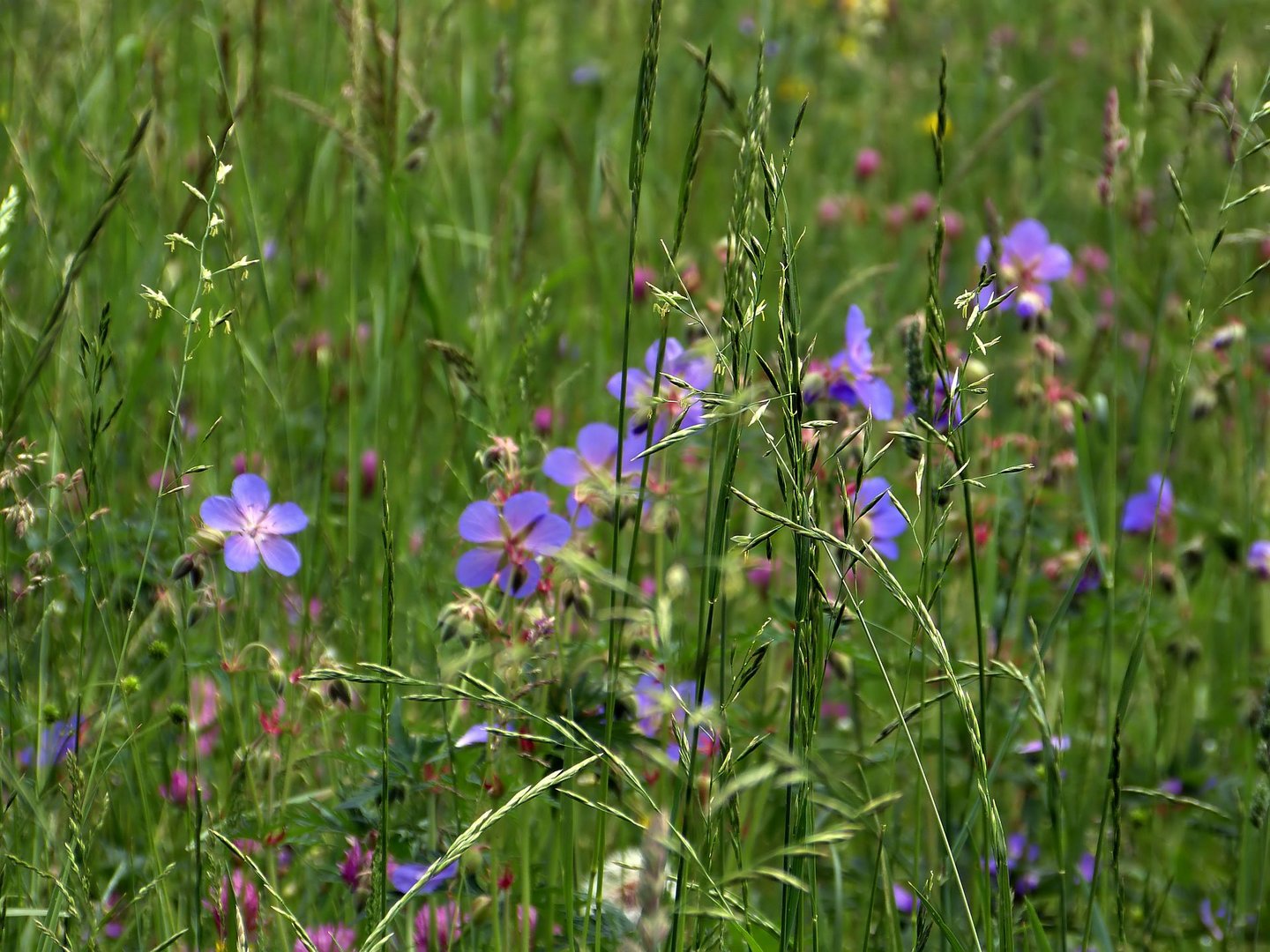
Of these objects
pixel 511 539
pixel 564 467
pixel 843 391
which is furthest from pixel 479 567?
pixel 843 391

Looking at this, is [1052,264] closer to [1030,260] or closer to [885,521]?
[1030,260]

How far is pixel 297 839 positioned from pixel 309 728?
0.38 feet

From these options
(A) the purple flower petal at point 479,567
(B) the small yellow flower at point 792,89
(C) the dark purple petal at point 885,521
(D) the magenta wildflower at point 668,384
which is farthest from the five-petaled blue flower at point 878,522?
(B) the small yellow flower at point 792,89

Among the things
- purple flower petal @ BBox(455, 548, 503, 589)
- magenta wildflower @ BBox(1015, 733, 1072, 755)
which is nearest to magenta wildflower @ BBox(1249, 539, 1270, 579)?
magenta wildflower @ BBox(1015, 733, 1072, 755)

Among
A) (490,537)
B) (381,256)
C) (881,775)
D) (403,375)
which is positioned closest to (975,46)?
(381,256)

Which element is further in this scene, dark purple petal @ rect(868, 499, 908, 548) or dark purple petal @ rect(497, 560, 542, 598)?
dark purple petal @ rect(868, 499, 908, 548)

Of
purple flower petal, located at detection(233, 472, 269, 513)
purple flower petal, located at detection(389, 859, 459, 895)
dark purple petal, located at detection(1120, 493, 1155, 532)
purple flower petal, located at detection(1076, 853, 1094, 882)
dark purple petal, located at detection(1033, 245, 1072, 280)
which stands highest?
dark purple petal, located at detection(1033, 245, 1072, 280)

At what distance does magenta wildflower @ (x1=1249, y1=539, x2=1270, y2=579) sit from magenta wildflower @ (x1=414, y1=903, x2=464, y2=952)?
1.33 meters

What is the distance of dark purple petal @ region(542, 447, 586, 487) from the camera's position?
1.44 metres

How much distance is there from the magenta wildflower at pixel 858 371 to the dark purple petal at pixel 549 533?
431mm

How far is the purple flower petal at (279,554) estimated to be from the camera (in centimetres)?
141

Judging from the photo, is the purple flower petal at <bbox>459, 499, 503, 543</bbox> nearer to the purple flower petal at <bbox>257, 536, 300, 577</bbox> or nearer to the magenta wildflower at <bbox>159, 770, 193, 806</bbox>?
the purple flower petal at <bbox>257, 536, 300, 577</bbox>

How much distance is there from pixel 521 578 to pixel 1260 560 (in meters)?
1.29

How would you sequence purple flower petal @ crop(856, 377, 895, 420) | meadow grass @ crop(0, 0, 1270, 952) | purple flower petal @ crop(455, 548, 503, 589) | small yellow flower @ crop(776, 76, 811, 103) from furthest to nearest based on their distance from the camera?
1. small yellow flower @ crop(776, 76, 811, 103)
2. purple flower petal @ crop(856, 377, 895, 420)
3. purple flower petal @ crop(455, 548, 503, 589)
4. meadow grass @ crop(0, 0, 1270, 952)
